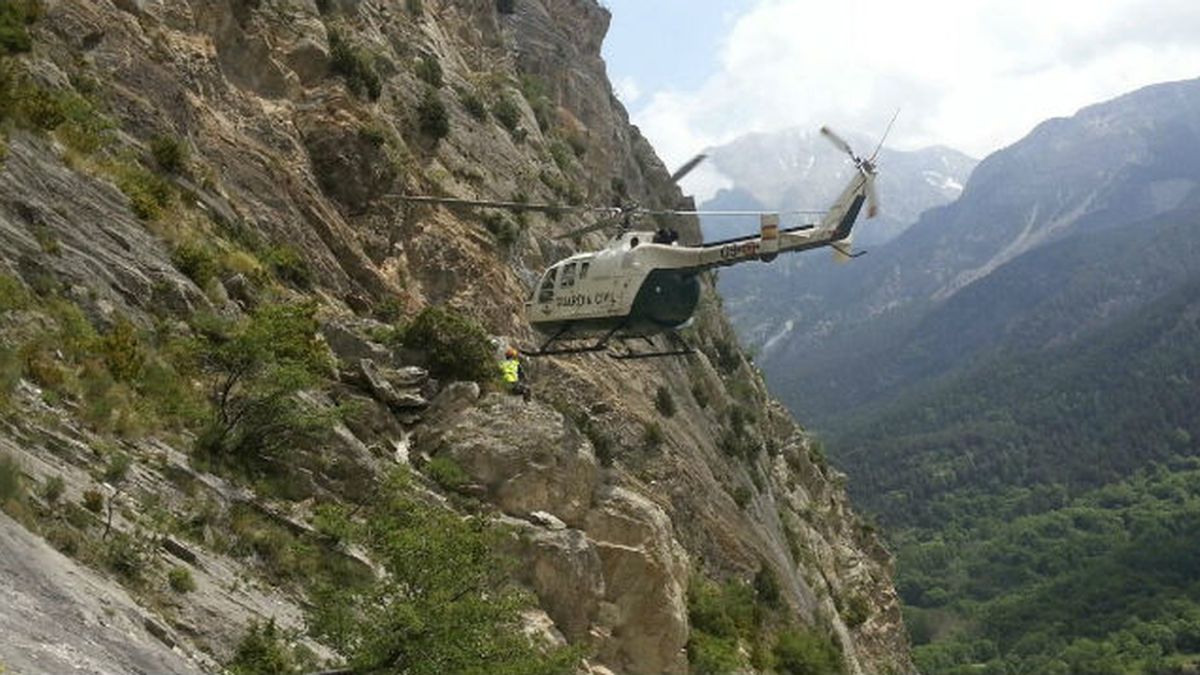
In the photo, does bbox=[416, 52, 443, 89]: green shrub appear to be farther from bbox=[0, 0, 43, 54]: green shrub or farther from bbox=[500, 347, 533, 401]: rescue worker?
bbox=[0, 0, 43, 54]: green shrub

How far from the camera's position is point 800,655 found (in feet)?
112

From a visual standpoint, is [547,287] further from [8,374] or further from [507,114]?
[507,114]

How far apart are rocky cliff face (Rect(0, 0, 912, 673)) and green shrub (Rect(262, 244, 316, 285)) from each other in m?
0.08

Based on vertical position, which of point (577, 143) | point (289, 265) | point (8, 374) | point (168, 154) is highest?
point (577, 143)

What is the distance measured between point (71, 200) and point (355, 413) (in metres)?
6.34

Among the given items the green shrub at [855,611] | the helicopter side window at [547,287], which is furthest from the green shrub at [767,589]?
the green shrub at [855,611]

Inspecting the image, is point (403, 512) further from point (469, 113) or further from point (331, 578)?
point (469, 113)

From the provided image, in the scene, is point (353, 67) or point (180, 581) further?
point (353, 67)

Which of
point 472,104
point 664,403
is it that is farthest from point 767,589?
point 472,104

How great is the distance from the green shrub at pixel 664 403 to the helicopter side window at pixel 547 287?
A: 10.1 meters

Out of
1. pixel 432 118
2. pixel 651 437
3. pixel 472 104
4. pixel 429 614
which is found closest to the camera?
pixel 429 614

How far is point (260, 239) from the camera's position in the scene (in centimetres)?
2775

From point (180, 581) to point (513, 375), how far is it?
14.6 metres

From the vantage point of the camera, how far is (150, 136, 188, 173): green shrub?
85.2 ft
